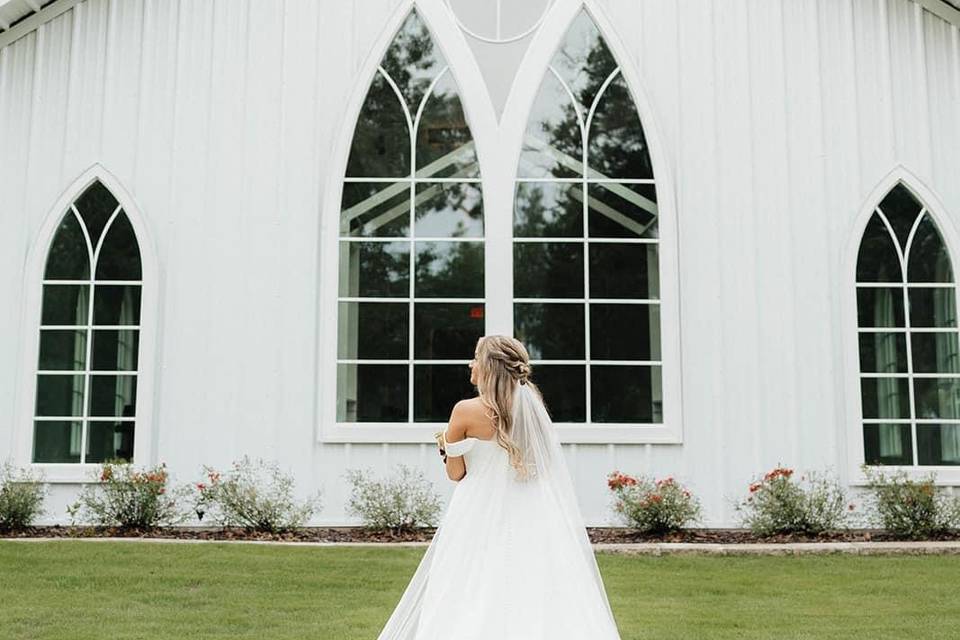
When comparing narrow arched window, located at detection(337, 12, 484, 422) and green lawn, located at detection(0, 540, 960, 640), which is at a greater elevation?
narrow arched window, located at detection(337, 12, 484, 422)

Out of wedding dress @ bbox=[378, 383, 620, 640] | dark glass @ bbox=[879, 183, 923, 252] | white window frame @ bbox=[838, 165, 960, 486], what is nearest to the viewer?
wedding dress @ bbox=[378, 383, 620, 640]

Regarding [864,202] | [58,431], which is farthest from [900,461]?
[58,431]

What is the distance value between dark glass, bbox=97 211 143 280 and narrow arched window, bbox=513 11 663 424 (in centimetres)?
374

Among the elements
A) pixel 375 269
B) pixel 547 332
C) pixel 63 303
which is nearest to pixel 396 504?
pixel 547 332

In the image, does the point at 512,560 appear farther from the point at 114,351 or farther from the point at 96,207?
the point at 96,207

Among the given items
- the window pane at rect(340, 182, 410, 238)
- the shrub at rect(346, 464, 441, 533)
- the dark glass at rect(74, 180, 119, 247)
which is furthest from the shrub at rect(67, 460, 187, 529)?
the window pane at rect(340, 182, 410, 238)

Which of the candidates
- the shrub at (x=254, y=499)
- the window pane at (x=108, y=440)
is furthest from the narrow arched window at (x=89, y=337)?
the shrub at (x=254, y=499)

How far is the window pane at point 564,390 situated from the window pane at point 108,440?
13.0 ft

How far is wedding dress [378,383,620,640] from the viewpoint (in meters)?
4.64

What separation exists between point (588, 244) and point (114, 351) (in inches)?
187

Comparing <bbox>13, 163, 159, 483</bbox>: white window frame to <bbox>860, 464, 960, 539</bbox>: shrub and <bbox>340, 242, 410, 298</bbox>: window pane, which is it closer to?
<bbox>340, 242, 410, 298</bbox>: window pane

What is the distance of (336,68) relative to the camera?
10477mm

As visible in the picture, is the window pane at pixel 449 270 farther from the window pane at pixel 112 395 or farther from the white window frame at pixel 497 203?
the window pane at pixel 112 395

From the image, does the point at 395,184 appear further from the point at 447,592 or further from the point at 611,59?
the point at 447,592
